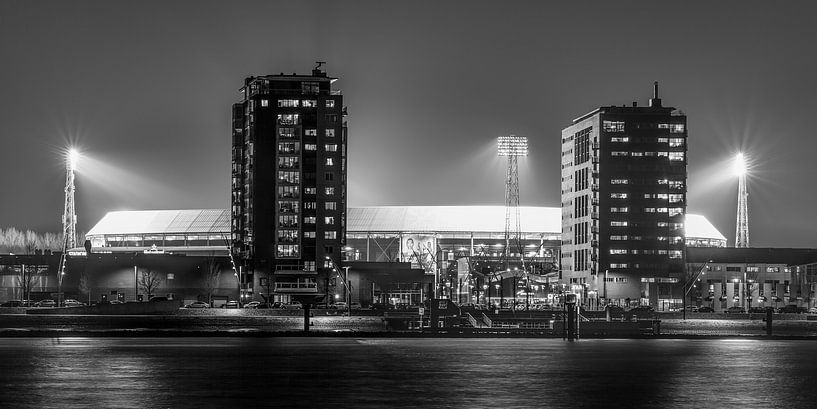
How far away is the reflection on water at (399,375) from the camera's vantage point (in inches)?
2142

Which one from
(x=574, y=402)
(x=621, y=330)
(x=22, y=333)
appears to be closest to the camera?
(x=574, y=402)

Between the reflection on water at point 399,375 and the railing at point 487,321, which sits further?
the railing at point 487,321

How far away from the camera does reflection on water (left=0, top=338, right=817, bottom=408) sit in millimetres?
54406

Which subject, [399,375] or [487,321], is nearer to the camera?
[399,375]

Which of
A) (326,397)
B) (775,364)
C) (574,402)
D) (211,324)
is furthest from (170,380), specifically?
(211,324)

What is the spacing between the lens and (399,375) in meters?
67.8

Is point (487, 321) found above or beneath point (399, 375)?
beneath

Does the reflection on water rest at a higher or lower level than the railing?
higher

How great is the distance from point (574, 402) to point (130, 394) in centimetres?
1952

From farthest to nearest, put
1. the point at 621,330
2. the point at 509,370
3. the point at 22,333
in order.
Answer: the point at 621,330 → the point at 22,333 → the point at 509,370

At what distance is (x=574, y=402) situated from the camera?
2117 inches

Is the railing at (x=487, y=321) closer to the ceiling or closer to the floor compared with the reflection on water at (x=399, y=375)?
closer to the floor

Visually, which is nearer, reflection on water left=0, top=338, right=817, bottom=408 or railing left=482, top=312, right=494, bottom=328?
reflection on water left=0, top=338, right=817, bottom=408

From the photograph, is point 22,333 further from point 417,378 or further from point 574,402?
point 574,402
